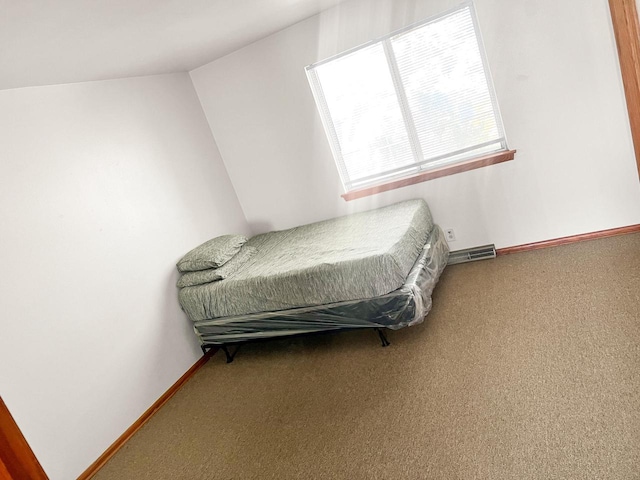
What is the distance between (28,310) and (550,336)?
110 inches

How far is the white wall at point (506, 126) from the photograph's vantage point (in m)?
3.09

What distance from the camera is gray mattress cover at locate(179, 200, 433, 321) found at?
9.11ft

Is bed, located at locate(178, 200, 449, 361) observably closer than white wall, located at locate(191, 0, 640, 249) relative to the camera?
Yes

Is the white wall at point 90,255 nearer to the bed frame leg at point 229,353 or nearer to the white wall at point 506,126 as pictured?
the bed frame leg at point 229,353

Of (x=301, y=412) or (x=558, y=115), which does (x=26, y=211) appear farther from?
(x=558, y=115)

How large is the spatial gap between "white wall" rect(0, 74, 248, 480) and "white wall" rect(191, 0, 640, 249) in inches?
23.6

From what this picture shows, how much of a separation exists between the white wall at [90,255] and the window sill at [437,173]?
1.36m

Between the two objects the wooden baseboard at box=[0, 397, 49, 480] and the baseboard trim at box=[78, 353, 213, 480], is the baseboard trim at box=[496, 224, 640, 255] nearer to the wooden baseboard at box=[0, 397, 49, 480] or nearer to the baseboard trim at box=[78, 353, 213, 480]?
the baseboard trim at box=[78, 353, 213, 480]

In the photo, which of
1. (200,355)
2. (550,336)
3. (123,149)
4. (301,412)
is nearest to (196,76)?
(123,149)

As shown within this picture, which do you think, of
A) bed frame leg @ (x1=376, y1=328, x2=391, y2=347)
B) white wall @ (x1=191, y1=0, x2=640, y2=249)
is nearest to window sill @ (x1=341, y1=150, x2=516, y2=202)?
white wall @ (x1=191, y1=0, x2=640, y2=249)

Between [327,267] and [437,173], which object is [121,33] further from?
[437,173]

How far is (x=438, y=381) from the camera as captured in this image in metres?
2.40

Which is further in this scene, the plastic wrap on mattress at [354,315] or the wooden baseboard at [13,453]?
the plastic wrap on mattress at [354,315]

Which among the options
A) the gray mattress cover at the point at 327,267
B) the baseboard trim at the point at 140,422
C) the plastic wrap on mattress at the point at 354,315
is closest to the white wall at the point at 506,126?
the gray mattress cover at the point at 327,267
